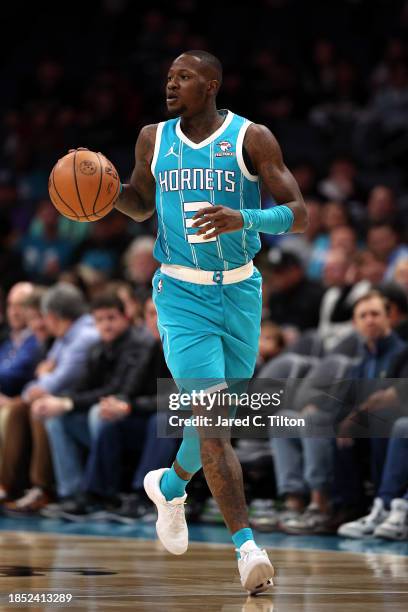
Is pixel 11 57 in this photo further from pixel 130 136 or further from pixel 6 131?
pixel 130 136

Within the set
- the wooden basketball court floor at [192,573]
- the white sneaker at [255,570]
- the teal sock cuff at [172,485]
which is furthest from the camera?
the teal sock cuff at [172,485]

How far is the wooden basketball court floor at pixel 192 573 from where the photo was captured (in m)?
4.58

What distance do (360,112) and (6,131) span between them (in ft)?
18.4

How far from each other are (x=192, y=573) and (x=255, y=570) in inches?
37.7

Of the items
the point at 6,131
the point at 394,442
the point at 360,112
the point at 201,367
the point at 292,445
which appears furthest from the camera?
the point at 6,131

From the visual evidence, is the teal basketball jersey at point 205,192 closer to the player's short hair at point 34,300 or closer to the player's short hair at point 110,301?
the player's short hair at point 110,301

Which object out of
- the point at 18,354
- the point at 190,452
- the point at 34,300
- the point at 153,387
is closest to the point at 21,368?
the point at 18,354

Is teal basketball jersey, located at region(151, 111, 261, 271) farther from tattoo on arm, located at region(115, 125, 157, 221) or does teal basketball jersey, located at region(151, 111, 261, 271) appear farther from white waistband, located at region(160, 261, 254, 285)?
tattoo on arm, located at region(115, 125, 157, 221)

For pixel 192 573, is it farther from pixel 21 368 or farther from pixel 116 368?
pixel 21 368

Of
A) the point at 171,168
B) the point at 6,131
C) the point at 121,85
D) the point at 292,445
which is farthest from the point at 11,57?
the point at 171,168

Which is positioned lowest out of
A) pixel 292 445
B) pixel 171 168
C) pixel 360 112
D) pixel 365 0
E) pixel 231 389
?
pixel 292 445

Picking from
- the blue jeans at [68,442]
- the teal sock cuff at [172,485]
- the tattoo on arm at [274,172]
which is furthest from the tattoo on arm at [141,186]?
the blue jeans at [68,442]

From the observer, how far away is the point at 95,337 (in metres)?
9.73

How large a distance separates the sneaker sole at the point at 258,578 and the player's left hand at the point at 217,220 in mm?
1303
